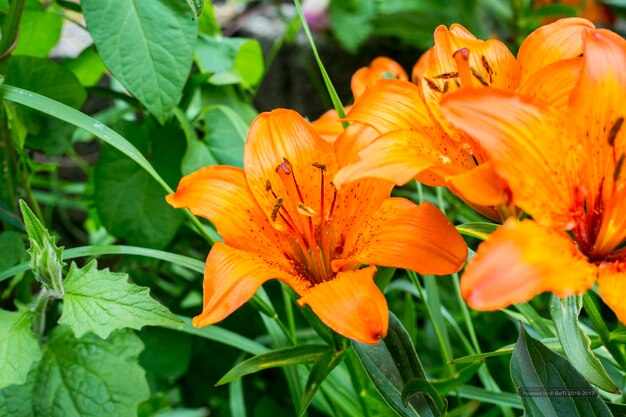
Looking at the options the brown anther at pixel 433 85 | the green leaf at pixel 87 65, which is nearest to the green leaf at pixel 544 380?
the brown anther at pixel 433 85

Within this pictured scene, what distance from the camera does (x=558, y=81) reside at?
596mm

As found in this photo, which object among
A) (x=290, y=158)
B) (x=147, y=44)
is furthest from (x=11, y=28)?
(x=290, y=158)

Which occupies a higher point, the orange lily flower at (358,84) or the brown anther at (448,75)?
the brown anther at (448,75)

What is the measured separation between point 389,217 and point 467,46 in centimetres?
18

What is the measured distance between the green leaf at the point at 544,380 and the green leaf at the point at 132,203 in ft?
1.65

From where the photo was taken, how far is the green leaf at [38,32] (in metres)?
0.96

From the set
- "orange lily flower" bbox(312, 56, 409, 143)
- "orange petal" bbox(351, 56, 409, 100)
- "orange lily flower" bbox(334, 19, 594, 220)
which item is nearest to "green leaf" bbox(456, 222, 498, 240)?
"orange lily flower" bbox(334, 19, 594, 220)

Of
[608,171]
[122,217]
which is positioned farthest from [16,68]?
[608,171]

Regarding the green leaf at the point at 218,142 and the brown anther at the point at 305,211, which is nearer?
the brown anther at the point at 305,211

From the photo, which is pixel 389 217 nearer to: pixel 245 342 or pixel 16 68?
pixel 245 342

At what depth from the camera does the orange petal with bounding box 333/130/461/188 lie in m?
0.51

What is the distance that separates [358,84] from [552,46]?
34 centimetres

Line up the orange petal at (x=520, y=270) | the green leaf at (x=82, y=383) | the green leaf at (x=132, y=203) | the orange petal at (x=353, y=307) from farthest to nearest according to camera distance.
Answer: the green leaf at (x=132, y=203), the green leaf at (x=82, y=383), the orange petal at (x=353, y=307), the orange petal at (x=520, y=270)

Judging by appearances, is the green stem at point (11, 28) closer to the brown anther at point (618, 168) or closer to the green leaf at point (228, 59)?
the green leaf at point (228, 59)
